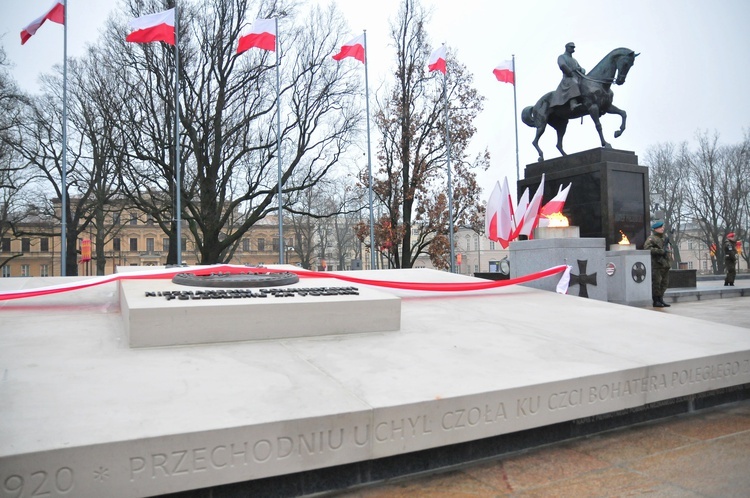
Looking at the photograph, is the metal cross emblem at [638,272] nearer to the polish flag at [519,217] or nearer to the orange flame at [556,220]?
the orange flame at [556,220]

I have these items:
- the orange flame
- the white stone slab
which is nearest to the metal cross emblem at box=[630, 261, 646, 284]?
the orange flame

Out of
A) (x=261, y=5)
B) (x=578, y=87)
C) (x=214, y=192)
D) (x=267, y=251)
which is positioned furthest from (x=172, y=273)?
(x=267, y=251)

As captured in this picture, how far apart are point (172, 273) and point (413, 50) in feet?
81.1

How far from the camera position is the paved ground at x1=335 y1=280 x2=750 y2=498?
9.48ft

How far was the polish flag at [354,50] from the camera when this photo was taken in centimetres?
2133

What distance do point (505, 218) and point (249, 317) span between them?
821 centimetres

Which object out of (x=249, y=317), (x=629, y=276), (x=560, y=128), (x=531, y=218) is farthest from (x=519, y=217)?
(x=249, y=317)

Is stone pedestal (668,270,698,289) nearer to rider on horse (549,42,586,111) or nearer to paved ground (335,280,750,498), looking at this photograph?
rider on horse (549,42,586,111)

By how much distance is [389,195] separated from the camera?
90.2 feet

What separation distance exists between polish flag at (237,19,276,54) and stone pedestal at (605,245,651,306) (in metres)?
14.3

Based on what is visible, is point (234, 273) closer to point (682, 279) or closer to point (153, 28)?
point (153, 28)

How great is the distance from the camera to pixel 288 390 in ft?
10.3

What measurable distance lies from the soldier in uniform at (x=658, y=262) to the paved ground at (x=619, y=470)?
8.28m

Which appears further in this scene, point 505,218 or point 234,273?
point 505,218
